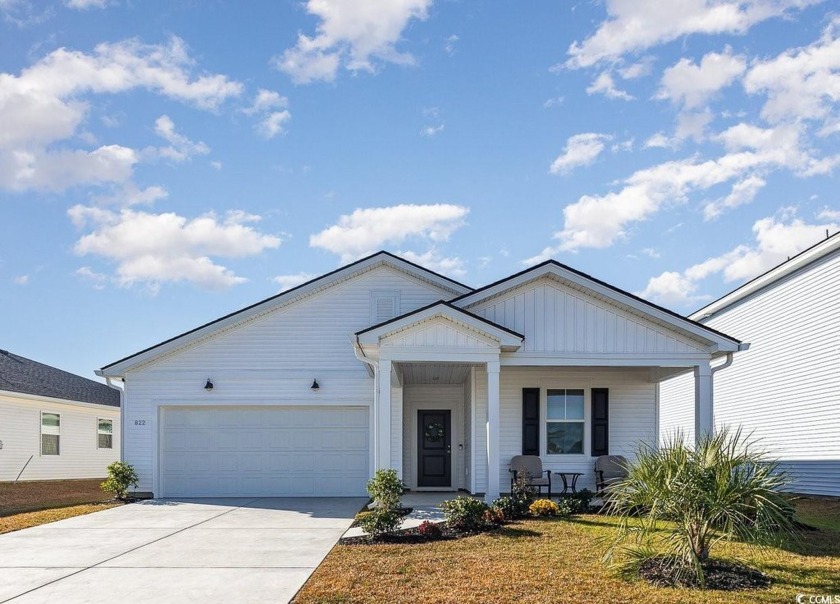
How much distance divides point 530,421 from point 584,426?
4.02ft

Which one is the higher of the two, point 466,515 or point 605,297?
point 605,297

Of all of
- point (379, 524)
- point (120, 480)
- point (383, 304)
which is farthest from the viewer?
point (383, 304)

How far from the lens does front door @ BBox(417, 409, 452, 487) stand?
18.5 m

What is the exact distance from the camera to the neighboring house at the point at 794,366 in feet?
57.3

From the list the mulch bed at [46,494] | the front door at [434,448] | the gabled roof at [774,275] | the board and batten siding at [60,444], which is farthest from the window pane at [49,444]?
the gabled roof at [774,275]

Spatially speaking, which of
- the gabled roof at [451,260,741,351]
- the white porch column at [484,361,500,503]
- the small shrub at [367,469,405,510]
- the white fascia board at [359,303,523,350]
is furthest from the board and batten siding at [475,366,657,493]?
the small shrub at [367,469,405,510]

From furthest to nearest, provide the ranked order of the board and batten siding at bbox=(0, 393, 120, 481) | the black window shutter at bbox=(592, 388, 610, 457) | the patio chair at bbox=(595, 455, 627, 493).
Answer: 1. the board and batten siding at bbox=(0, 393, 120, 481)
2. the black window shutter at bbox=(592, 388, 610, 457)
3. the patio chair at bbox=(595, 455, 627, 493)

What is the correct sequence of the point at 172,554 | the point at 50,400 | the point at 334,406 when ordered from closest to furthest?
the point at 172,554 < the point at 334,406 < the point at 50,400

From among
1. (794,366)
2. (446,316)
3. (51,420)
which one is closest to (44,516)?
(446,316)

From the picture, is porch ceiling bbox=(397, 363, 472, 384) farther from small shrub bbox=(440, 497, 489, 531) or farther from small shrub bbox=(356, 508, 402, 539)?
small shrub bbox=(356, 508, 402, 539)

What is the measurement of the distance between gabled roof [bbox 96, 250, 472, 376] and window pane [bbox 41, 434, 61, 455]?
862 cm

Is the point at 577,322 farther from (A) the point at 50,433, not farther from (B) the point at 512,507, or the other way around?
(A) the point at 50,433

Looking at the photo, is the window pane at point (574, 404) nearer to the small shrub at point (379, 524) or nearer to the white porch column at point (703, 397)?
the white porch column at point (703, 397)

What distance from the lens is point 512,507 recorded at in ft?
41.0
